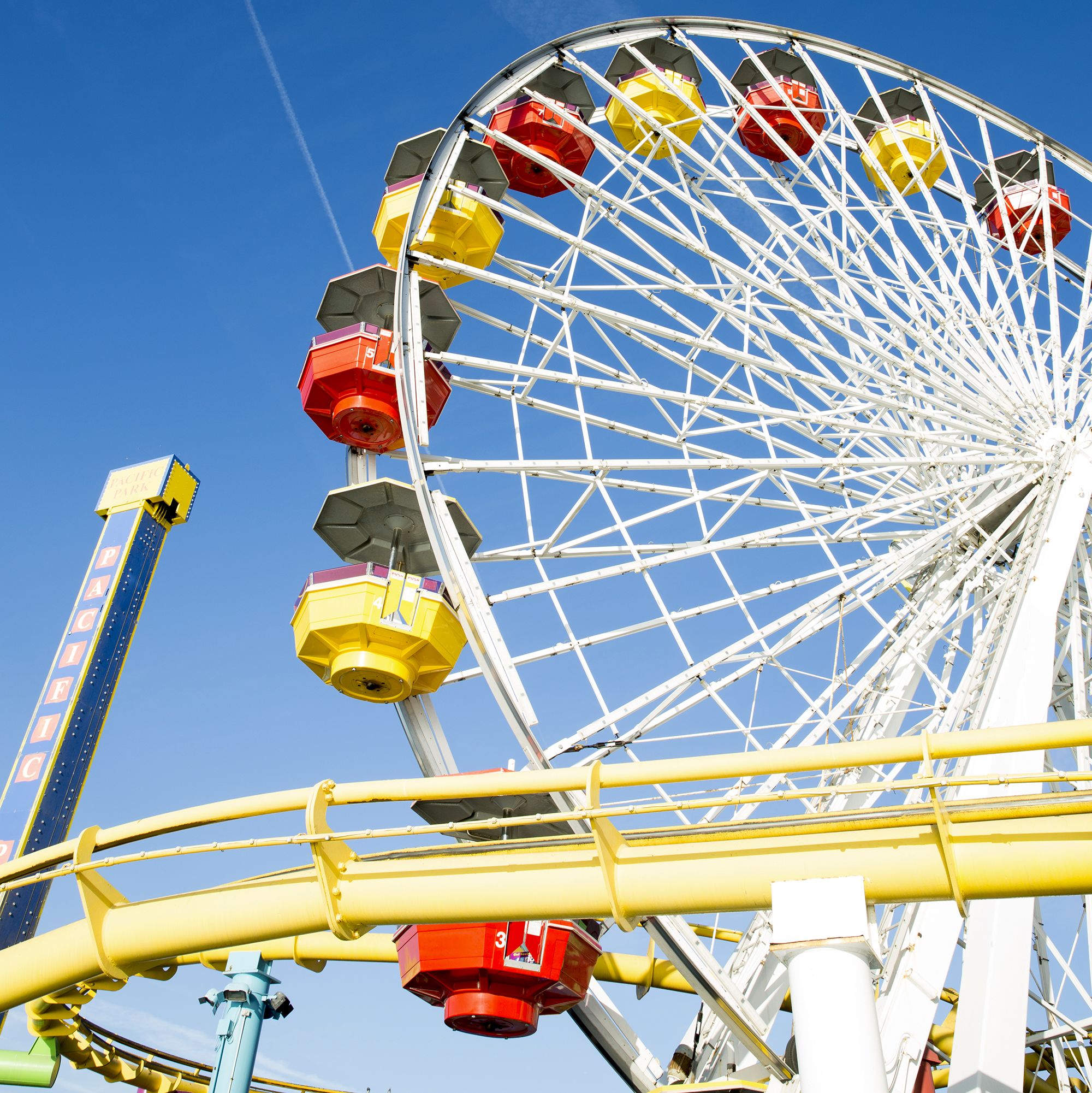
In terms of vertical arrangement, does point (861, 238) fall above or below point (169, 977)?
above

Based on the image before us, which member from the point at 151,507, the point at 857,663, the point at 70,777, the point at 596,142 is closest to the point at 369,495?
the point at 596,142

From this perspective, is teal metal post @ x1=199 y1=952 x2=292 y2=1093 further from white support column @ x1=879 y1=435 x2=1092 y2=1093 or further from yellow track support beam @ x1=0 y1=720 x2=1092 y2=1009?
white support column @ x1=879 y1=435 x2=1092 y2=1093

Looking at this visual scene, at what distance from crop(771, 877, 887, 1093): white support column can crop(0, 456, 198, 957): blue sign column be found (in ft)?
45.0

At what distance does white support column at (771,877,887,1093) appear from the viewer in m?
3.44

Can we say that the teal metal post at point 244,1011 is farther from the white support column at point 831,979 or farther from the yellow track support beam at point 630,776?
the white support column at point 831,979

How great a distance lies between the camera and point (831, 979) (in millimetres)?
3613

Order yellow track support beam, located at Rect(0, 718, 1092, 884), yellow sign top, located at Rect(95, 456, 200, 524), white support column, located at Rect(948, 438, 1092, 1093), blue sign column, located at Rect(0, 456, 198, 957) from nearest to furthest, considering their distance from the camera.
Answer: yellow track support beam, located at Rect(0, 718, 1092, 884) → white support column, located at Rect(948, 438, 1092, 1093) → blue sign column, located at Rect(0, 456, 198, 957) → yellow sign top, located at Rect(95, 456, 200, 524)

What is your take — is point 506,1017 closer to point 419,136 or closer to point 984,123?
point 419,136

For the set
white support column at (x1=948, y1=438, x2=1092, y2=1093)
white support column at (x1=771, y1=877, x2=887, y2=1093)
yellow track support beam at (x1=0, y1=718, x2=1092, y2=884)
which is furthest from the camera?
white support column at (x1=948, y1=438, x2=1092, y2=1093)

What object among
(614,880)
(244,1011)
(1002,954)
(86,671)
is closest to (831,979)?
(614,880)

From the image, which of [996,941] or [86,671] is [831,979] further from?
[86,671]

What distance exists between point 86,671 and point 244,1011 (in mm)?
10680

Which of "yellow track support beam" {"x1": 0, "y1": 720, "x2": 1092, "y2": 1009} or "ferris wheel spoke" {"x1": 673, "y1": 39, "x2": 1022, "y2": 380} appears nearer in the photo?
"yellow track support beam" {"x1": 0, "y1": 720, "x2": 1092, "y2": 1009}

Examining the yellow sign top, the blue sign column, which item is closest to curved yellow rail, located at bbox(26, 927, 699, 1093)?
the blue sign column
